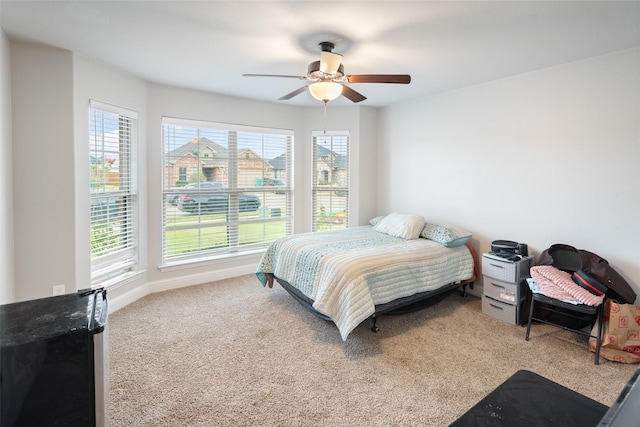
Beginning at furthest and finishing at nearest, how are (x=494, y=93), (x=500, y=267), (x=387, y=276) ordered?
(x=494, y=93) → (x=500, y=267) → (x=387, y=276)

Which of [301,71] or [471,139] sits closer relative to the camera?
[301,71]

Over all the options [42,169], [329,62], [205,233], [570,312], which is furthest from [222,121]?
[570,312]

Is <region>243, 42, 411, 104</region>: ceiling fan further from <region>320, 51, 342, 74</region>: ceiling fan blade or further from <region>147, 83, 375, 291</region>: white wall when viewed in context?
<region>147, 83, 375, 291</region>: white wall

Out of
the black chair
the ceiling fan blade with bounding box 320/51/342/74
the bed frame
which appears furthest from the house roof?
the black chair

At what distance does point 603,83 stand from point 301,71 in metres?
2.80

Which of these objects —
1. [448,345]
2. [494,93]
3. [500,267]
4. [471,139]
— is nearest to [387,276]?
[448,345]

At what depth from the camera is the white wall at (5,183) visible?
2396 mm

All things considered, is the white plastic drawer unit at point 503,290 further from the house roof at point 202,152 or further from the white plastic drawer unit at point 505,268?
the house roof at point 202,152

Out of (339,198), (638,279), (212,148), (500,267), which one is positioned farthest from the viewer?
(339,198)

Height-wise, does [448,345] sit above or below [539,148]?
below

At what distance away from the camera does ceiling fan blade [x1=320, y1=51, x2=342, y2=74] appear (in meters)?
2.35

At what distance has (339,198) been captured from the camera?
5012mm

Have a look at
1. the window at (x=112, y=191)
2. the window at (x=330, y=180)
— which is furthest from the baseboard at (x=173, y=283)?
the window at (x=330, y=180)

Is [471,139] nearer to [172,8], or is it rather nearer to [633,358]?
[633,358]
